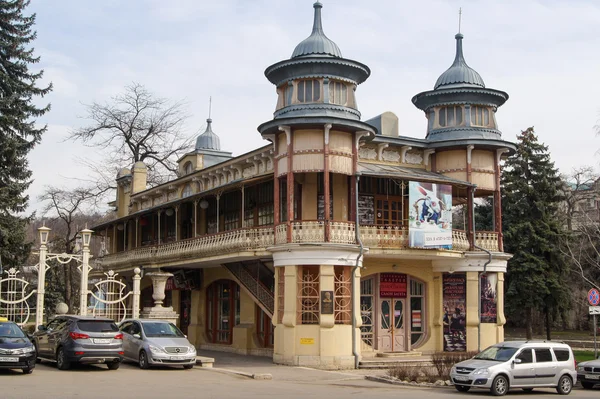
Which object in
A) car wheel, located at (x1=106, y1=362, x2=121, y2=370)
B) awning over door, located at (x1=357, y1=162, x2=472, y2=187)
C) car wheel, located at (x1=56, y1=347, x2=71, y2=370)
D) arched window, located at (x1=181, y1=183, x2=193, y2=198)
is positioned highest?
arched window, located at (x1=181, y1=183, x2=193, y2=198)

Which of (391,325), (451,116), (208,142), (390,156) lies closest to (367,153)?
(390,156)

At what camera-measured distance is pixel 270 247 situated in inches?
1063

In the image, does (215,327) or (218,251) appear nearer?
(218,251)

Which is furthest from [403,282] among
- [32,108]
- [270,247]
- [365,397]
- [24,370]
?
[32,108]

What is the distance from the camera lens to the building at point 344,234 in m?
26.5

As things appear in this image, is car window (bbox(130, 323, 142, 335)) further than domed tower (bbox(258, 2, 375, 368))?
No

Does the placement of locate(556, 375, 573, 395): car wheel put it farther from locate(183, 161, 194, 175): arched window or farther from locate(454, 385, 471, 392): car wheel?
locate(183, 161, 194, 175): arched window

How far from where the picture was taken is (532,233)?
47.5m

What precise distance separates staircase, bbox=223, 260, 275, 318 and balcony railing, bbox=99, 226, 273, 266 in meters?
1.44

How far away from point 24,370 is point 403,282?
53.5 feet

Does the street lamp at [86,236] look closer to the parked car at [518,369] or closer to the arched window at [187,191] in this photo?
the arched window at [187,191]

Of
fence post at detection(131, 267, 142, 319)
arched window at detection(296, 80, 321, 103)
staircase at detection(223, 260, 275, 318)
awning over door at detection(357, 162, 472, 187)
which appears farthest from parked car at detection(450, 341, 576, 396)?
fence post at detection(131, 267, 142, 319)

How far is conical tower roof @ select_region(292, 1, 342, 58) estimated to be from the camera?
28286mm

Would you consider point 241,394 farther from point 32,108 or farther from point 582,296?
point 582,296
